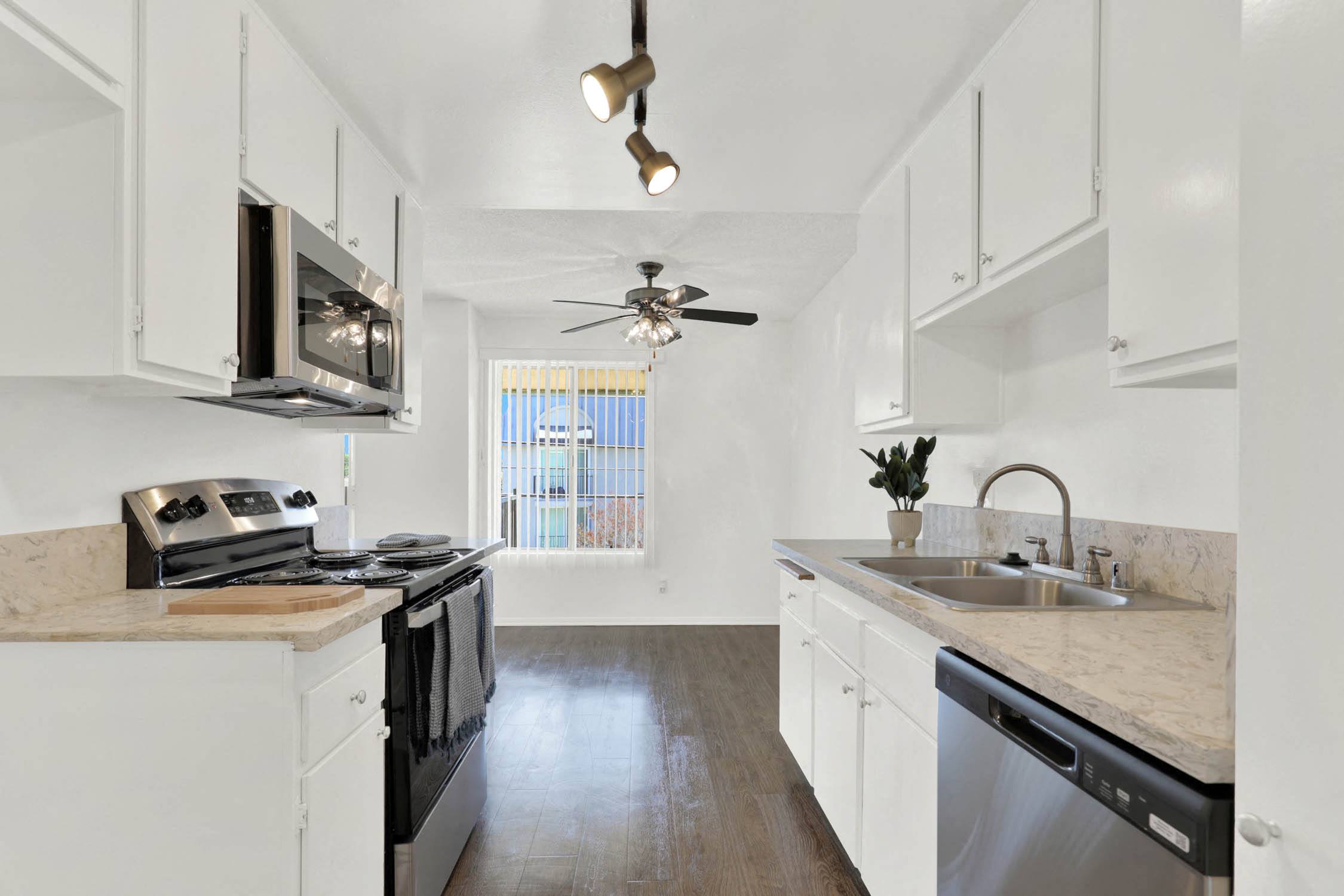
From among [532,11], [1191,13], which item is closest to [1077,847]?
[1191,13]

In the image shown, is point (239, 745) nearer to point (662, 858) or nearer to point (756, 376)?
point (662, 858)

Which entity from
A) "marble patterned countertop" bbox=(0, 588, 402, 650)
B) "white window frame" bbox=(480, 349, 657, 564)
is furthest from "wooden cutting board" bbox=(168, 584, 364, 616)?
"white window frame" bbox=(480, 349, 657, 564)

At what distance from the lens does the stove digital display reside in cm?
211

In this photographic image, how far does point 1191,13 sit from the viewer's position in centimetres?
117

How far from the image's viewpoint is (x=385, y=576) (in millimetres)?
1862

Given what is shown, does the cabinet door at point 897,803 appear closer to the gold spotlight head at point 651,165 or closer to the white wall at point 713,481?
the gold spotlight head at point 651,165

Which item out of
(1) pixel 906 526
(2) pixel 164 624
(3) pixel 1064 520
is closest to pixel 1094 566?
(3) pixel 1064 520

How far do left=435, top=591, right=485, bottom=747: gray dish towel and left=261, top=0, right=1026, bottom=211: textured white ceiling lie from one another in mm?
1515

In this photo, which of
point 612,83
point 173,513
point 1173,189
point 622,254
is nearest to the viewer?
point 1173,189

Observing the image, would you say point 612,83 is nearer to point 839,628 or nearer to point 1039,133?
point 1039,133

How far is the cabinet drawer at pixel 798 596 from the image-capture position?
2.44m

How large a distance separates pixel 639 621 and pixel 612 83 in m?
4.56

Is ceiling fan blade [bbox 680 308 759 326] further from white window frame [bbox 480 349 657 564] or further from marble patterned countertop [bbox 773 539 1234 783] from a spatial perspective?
marble patterned countertop [bbox 773 539 1234 783]

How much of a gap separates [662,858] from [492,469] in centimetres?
367
